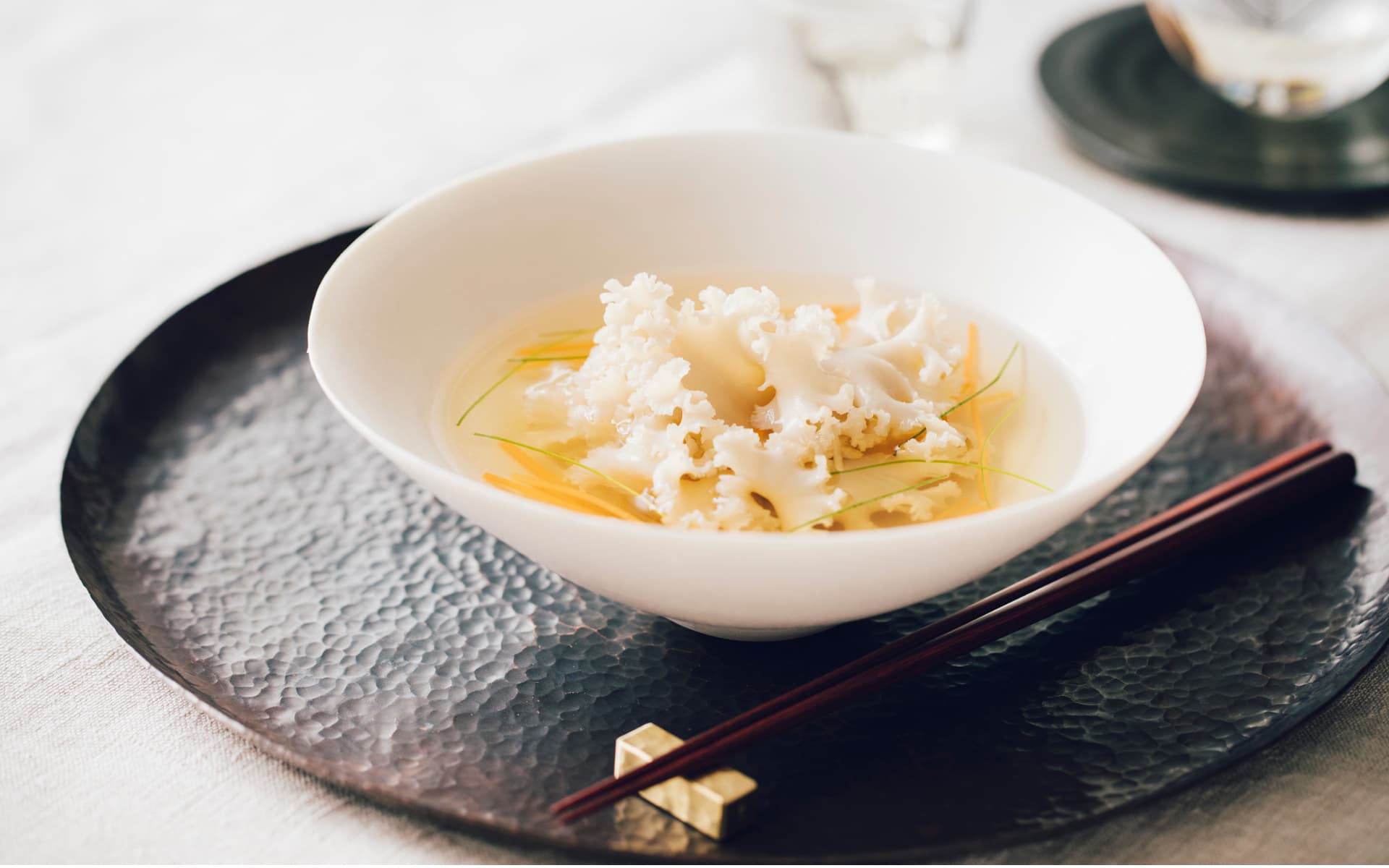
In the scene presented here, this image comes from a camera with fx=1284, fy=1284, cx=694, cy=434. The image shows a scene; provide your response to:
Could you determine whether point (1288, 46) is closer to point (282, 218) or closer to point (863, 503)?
point (863, 503)

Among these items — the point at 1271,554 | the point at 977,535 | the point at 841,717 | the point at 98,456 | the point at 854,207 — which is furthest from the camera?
the point at 854,207

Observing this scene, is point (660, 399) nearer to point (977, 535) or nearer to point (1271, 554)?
point (977, 535)

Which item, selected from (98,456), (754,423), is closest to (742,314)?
(754,423)

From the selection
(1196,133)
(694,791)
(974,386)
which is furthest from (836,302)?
(1196,133)

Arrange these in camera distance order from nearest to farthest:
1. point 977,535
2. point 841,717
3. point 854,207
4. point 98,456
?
point 977,535, point 841,717, point 98,456, point 854,207

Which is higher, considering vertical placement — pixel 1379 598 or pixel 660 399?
pixel 660 399

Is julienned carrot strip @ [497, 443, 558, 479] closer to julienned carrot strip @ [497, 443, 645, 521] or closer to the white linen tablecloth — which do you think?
julienned carrot strip @ [497, 443, 645, 521]
